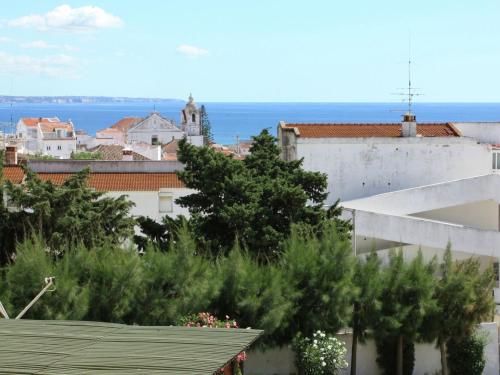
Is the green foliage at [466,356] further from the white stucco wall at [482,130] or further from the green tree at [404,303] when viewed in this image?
the white stucco wall at [482,130]

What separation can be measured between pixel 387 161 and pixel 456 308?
17.0 metres

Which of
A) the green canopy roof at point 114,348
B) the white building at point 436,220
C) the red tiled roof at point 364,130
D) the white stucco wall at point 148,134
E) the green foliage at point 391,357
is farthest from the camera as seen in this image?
the white stucco wall at point 148,134

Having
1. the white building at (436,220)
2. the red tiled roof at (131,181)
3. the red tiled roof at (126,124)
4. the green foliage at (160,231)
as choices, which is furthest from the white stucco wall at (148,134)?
the green foliage at (160,231)

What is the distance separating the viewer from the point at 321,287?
782 inches

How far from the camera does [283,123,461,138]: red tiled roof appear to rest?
3819cm

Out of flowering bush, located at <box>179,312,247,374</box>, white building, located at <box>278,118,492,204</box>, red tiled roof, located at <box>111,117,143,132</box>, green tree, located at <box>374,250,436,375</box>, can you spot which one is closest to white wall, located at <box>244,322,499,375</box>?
green tree, located at <box>374,250,436,375</box>

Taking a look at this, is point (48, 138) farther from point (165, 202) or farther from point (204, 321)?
point (204, 321)

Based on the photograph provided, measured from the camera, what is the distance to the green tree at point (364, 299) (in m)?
20.1

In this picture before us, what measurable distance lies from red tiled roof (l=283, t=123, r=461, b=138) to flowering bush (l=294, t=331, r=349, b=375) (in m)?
18.0

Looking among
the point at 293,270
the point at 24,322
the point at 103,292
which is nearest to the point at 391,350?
the point at 293,270

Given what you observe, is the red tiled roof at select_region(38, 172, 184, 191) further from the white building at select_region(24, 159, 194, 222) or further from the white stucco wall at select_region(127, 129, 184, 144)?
the white stucco wall at select_region(127, 129, 184, 144)

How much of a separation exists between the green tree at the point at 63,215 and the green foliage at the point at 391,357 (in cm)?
786

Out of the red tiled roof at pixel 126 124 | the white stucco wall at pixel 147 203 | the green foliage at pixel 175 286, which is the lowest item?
the red tiled roof at pixel 126 124

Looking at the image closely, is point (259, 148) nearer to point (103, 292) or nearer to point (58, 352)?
point (103, 292)
